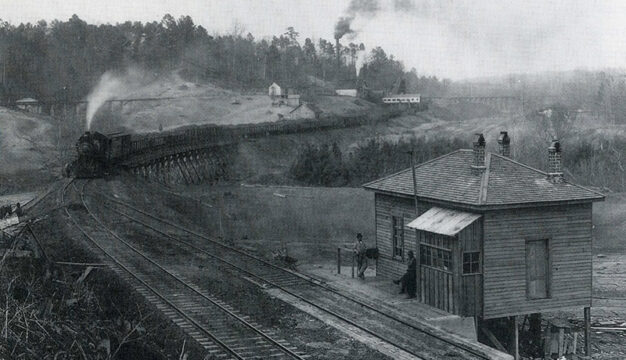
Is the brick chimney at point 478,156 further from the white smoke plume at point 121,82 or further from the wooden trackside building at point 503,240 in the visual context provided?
the white smoke plume at point 121,82

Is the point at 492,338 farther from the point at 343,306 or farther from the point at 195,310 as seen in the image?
the point at 195,310

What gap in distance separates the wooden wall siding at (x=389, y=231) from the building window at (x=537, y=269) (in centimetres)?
330

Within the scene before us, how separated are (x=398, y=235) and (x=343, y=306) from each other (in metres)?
4.29

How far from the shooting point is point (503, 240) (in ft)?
59.2

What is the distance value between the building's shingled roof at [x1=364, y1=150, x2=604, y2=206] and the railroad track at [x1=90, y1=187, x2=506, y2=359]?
12.1 ft

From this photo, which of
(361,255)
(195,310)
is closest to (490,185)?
(361,255)

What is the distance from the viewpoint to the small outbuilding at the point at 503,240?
17.8 meters

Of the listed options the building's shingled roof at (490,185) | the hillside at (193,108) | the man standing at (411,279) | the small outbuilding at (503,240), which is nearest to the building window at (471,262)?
the small outbuilding at (503,240)

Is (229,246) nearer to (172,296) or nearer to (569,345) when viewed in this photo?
(172,296)

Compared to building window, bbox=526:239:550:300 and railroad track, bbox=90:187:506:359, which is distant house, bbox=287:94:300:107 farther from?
building window, bbox=526:239:550:300

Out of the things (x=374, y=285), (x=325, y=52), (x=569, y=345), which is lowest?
(x=569, y=345)

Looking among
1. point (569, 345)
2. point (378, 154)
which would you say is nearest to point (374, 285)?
point (569, 345)

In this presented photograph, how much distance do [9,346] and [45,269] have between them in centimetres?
836

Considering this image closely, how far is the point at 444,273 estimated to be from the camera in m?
18.1
